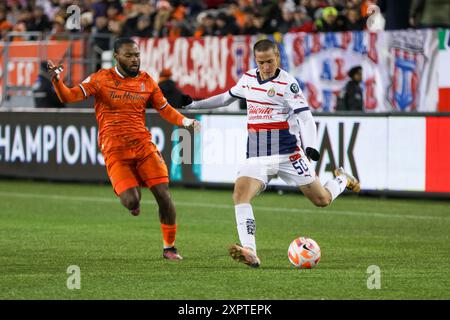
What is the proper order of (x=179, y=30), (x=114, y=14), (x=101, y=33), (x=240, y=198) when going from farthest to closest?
(x=114, y=14) → (x=101, y=33) → (x=179, y=30) → (x=240, y=198)

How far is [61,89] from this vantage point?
1192 centimetres

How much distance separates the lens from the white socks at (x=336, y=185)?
12.3 metres

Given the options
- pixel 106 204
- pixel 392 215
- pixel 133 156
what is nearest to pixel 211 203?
pixel 106 204

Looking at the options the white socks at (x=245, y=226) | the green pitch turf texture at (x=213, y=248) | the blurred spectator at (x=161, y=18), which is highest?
the blurred spectator at (x=161, y=18)

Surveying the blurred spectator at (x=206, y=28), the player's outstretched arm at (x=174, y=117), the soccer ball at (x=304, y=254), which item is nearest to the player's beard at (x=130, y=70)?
the player's outstretched arm at (x=174, y=117)

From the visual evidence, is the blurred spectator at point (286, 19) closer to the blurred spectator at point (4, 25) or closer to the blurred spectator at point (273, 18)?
the blurred spectator at point (273, 18)

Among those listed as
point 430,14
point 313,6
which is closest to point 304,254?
point 430,14

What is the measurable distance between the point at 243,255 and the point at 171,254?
146 centimetres

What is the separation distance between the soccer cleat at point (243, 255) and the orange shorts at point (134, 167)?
5.24 feet

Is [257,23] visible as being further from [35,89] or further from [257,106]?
[257,106]

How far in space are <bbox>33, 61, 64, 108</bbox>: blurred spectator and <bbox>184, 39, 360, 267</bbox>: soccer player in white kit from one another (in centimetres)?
1453

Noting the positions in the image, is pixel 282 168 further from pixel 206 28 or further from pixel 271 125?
pixel 206 28

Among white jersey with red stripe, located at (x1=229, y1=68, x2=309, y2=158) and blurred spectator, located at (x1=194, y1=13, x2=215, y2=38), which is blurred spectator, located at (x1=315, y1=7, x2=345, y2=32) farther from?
white jersey with red stripe, located at (x1=229, y1=68, x2=309, y2=158)

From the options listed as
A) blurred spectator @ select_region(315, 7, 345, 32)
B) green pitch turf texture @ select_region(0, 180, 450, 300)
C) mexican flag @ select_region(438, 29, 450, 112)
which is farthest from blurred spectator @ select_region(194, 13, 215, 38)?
mexican flag @ select_region(438, 29, 450, 112)
